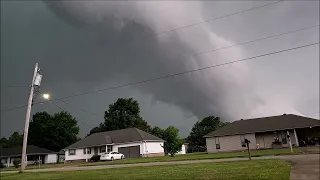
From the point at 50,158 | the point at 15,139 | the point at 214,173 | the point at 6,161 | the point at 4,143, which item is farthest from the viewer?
the point at 15,139

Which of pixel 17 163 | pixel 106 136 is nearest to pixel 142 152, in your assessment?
pixel 106 136

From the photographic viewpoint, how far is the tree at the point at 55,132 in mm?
90000

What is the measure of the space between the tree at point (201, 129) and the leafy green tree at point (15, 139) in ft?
235

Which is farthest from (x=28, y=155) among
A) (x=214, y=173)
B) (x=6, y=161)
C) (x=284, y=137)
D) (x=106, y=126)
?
(x=214, y=173)

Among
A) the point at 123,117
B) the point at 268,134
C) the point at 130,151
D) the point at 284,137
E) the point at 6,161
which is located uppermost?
the point at 123,117

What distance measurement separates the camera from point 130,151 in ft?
171

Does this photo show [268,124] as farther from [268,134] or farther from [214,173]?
[214,173]

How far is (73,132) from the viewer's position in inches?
3664

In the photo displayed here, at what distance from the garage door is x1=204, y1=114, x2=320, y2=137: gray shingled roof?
13.9 m

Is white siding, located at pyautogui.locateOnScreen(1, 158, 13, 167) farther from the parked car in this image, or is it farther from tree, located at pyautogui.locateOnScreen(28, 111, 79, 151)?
the parked car

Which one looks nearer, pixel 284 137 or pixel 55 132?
pixel 284 137

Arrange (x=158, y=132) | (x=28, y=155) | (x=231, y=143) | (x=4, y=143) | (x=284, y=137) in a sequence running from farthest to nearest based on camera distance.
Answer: (x=4, y=143)
(x=158, y=132)
(x=28, y=155)
(x=231, y=143)
(x=284, y=137)

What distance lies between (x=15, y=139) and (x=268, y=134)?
11183cm

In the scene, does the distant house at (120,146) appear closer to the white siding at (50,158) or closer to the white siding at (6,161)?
→ the white siding at (50,158)
